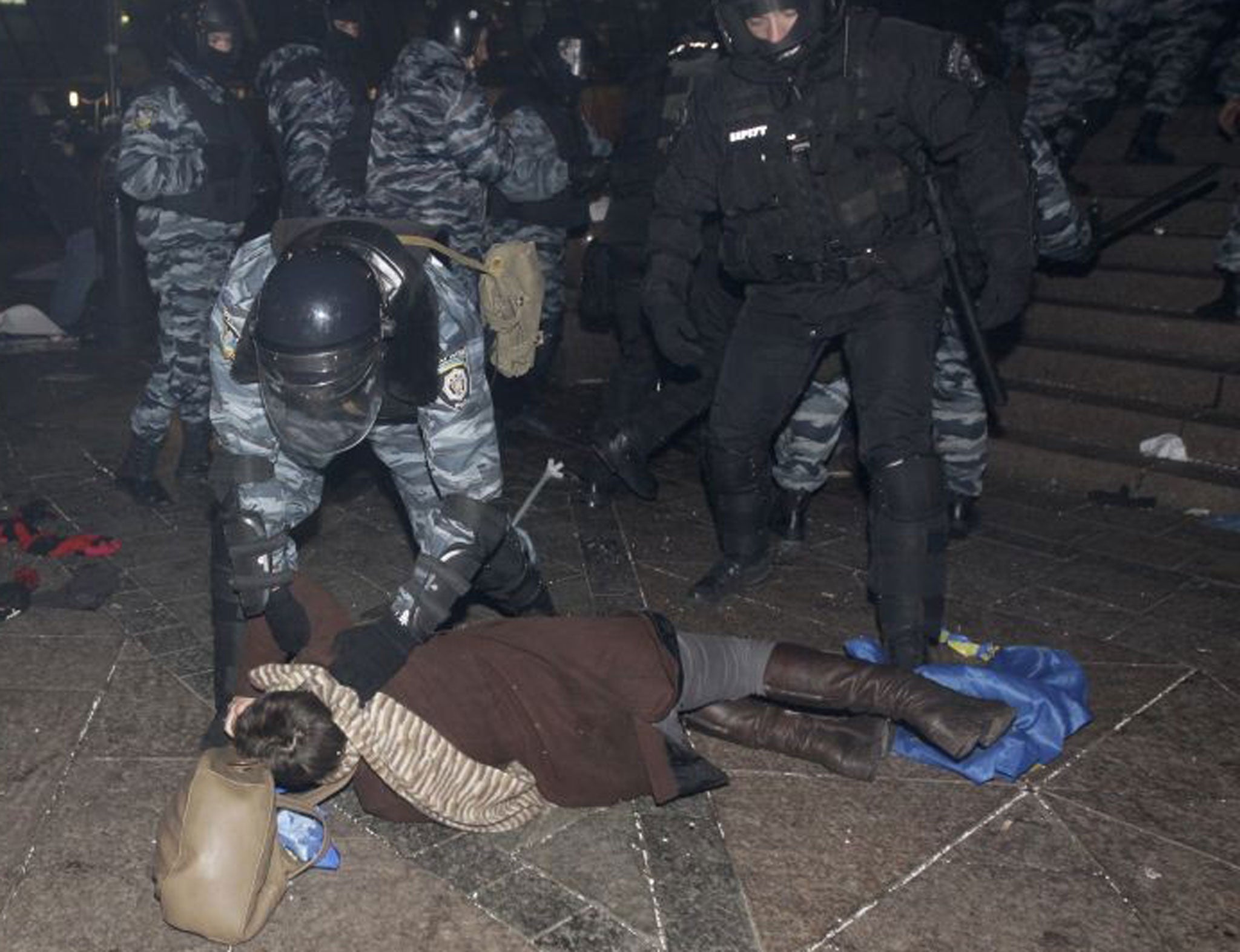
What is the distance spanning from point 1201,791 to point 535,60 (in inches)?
191

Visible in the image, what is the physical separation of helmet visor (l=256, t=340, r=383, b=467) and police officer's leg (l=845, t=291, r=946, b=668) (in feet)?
5.40

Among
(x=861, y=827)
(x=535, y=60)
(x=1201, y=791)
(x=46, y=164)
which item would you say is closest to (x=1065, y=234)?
(x=1201, y=791)

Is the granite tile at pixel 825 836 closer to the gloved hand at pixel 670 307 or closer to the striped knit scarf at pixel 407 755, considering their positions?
the striped knit scarf at pixel 407 755

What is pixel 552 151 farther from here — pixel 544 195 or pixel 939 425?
pixel 939 425

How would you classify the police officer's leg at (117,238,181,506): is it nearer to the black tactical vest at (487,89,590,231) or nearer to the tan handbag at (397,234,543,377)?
the black tactical vest at (487,89,590,231)

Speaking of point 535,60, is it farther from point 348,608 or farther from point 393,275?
point 393,275

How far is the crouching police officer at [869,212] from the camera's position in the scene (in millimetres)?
3996

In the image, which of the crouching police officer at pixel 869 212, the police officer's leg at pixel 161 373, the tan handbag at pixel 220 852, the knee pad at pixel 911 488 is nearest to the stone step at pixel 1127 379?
the crouching police officer at pixel 869 212

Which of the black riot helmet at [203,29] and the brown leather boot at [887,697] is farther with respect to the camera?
the black riot helmet at [203,29]

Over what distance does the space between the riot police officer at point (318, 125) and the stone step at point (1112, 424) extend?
3855 mm

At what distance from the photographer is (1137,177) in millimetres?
8391

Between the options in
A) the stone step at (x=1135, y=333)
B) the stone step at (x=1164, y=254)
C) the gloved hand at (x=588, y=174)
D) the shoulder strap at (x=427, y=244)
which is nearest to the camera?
the shoulder strap at (x=427, y=244)

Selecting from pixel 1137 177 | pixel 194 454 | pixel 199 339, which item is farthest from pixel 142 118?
pixel 1137 177

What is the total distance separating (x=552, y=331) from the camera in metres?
7.15
